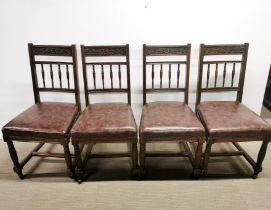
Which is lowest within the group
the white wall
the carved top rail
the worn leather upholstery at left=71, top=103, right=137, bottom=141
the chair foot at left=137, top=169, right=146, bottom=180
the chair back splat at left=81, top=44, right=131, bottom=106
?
the chair foot at left=137, top=169, right=146, bottom=180

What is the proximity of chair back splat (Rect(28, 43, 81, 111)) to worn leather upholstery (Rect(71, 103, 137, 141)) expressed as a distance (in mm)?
298

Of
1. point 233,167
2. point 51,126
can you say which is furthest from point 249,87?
point 51,126

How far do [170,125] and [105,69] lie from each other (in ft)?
2.85

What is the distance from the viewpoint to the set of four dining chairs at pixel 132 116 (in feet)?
5.83

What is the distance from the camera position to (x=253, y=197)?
1.79 metres

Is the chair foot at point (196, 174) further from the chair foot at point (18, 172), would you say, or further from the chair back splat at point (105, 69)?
the chair foot at point (18, 172)

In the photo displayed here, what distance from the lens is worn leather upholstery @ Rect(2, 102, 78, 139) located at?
1.78m

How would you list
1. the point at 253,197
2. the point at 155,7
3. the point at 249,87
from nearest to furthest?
the point at 253,197 → the point at 155,7 → the point at 249,87

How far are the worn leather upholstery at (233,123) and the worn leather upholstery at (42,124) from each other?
1.05 metres

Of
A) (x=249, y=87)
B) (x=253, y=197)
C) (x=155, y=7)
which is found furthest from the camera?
(x=249, y=87)

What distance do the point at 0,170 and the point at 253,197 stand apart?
2036 mm

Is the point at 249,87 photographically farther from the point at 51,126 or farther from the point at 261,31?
the point at 51,126

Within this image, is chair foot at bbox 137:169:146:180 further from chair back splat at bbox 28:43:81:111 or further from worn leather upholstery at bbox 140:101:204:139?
chair back splat at bbox 28:43:81:111

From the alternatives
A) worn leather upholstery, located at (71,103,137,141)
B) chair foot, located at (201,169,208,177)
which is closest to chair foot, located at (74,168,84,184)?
worn leather upholstery, located at (71,103,137,141)
